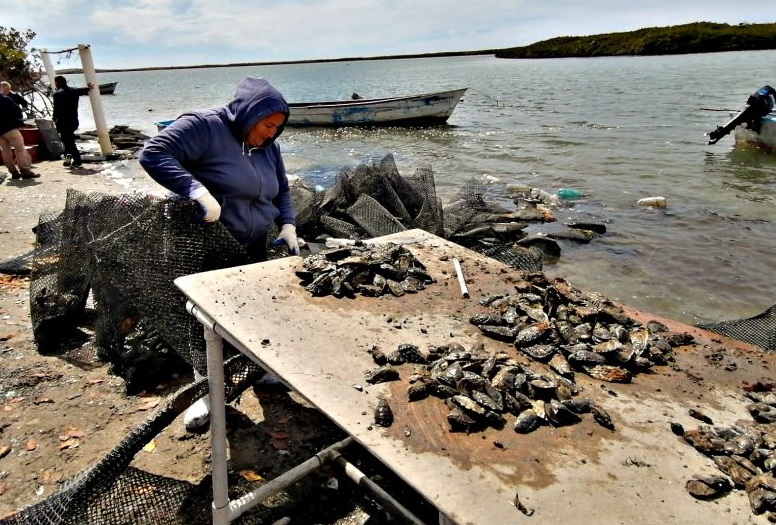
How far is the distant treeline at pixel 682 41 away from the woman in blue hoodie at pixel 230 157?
91332mm

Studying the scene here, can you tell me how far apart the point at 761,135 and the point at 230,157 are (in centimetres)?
1547

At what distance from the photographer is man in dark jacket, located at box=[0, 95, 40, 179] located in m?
9.85

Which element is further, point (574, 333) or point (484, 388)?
point (574, 333)

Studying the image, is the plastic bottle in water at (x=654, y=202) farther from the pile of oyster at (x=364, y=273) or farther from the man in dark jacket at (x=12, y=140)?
the man in dark jacket at (x=12, y=140)

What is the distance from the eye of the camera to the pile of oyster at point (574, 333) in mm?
2090

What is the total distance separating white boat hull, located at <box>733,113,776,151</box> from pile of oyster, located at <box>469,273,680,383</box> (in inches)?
561

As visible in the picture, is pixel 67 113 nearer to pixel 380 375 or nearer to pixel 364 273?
pixel 364 273

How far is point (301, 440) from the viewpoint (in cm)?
320

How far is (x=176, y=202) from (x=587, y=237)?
259 inches

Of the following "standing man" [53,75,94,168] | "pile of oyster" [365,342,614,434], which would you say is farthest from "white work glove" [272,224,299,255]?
"standing man" [53,75,94,168]

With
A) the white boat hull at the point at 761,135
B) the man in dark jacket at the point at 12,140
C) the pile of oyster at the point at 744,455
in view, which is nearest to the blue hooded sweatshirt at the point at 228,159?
the pile of oyster at the point at 744,455

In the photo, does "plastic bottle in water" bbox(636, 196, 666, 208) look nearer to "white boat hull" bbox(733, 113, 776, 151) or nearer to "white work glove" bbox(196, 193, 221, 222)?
"white boat hull" bbox(733, 113, 776, 151)

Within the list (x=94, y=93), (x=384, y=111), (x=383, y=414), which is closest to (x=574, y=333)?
(x=383, y=414)

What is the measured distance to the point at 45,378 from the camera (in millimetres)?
3730
